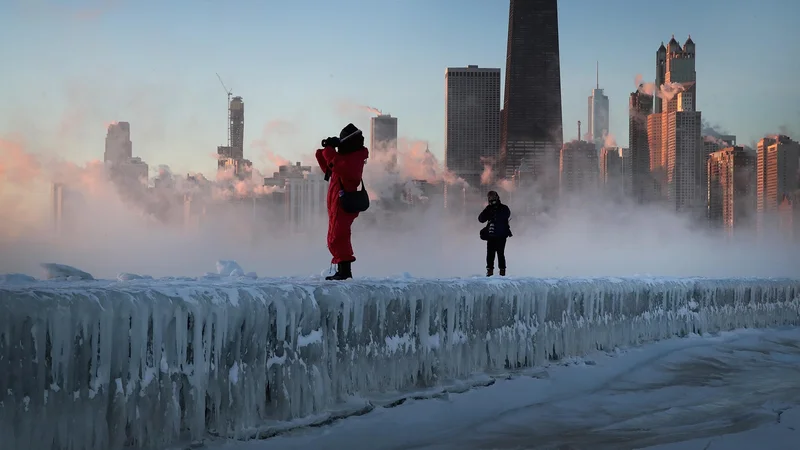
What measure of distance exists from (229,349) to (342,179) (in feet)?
11.1

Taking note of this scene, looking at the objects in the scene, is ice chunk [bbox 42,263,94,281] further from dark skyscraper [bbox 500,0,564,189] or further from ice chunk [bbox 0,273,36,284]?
dark skyscraper [bbox 500,0,564,189]

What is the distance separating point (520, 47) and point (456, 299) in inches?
7337

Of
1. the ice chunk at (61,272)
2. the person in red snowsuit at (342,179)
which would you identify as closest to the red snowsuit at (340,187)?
the person in red snowsuit at (342,179)

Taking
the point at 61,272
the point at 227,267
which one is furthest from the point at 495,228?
the point at 61,272

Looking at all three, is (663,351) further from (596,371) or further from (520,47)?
(520,47)

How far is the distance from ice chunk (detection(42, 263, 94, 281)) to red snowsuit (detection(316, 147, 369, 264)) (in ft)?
8.25

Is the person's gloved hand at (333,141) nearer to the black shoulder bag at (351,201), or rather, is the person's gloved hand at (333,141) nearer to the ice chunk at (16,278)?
the black shoulder bag at (351,201)

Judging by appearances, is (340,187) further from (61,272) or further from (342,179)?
(61,272)

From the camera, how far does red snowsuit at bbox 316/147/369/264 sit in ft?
27.9

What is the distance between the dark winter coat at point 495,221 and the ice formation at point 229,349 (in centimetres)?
474

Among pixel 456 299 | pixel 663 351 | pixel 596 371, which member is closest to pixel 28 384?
pixel 456 299

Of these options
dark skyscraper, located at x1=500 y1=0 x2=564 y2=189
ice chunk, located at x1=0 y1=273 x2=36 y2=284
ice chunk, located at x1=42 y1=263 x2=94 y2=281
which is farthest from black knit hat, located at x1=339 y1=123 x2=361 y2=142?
dark skyscraper, located at x1=500 y1=0 x2=564 y2=189

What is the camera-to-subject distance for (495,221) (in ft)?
45.7

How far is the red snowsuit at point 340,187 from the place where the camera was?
27.9 feet
